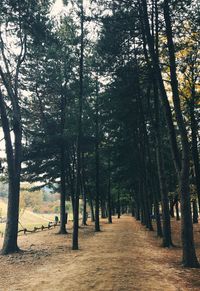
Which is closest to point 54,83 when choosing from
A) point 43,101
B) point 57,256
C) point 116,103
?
point 43,101

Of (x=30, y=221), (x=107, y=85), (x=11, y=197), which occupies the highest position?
(x=107, y=85)

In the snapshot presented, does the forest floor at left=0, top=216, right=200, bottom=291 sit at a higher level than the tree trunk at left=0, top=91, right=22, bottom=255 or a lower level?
lower

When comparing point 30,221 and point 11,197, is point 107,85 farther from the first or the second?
point 30,221

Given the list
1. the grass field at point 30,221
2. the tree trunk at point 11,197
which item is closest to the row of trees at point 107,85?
the tree trunk at point 11,197

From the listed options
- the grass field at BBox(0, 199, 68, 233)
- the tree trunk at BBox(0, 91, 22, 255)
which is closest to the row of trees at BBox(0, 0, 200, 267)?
the tree trunk at BBox(0, 91, 22, 255)

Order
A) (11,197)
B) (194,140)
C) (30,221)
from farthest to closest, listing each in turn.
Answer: (30,221) → (194,140) → (11,197)

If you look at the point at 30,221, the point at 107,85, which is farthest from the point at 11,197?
the point at 30,221

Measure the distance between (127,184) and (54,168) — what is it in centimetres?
1073

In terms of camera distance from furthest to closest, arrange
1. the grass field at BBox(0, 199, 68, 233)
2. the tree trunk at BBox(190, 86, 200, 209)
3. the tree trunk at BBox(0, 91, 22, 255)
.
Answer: the grass field at BBox(0, 199, 68, 233), the tree trunk at BBox(190, 86, 200, 209), the tree trunk at BBox(0, 91, 22, 255)

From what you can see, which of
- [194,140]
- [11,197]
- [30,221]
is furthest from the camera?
[30,221]

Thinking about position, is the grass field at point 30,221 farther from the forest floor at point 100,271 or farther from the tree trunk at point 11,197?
the forest floor at point 100,271

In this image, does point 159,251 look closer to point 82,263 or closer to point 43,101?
point 82,263

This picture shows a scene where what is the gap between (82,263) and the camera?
12.3 meters

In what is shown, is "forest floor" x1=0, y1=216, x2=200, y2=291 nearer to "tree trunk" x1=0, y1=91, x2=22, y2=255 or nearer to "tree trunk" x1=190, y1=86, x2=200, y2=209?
"tree trunk" x1=0, y1=91, x2=22, y2=255
